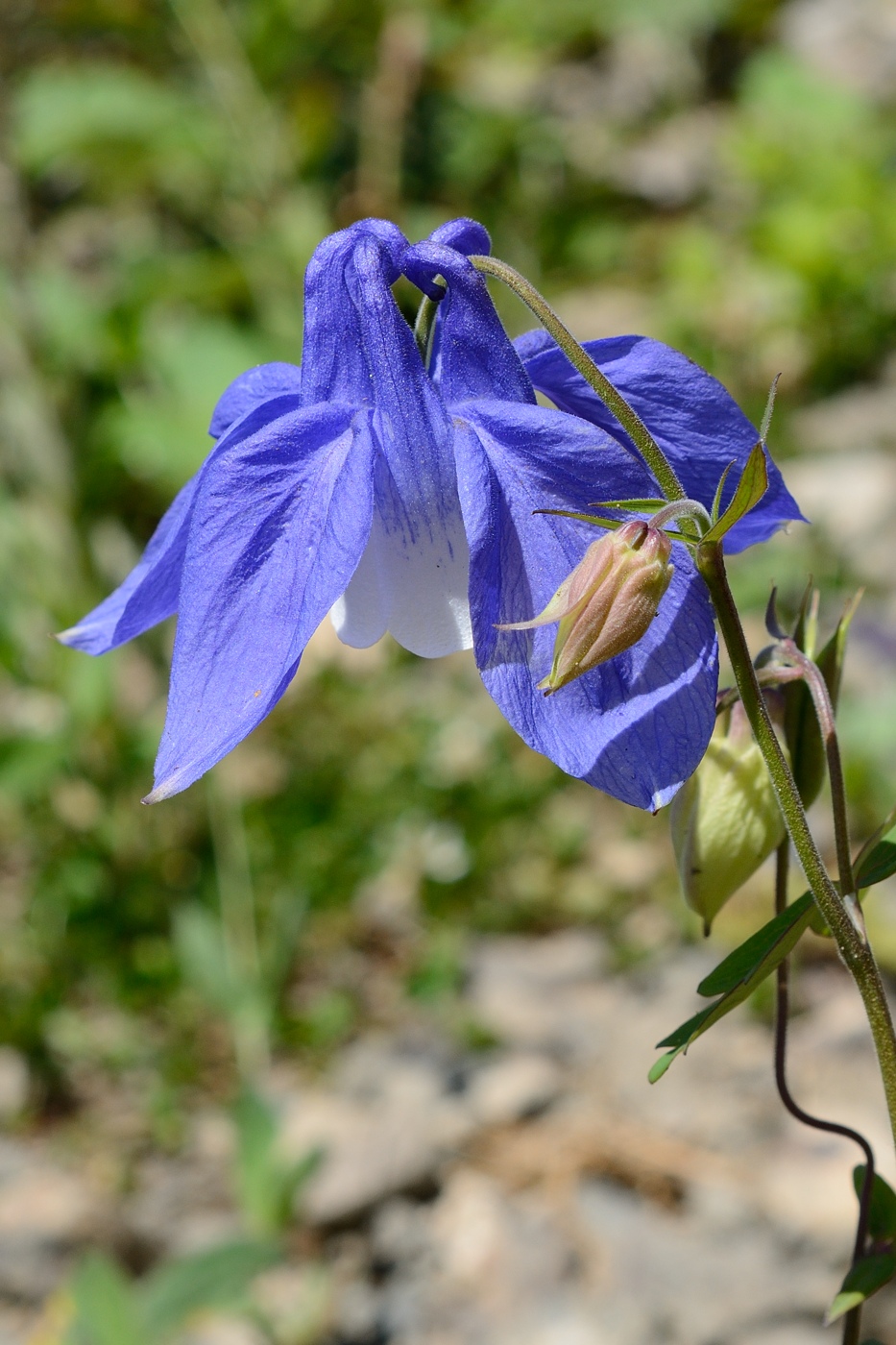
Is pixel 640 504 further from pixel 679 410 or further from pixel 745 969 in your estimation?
pixel 745 969

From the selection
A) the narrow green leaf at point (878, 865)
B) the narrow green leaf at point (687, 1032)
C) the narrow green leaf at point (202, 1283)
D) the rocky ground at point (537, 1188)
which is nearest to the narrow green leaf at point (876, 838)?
the narrow green leaf at point (878, 865)

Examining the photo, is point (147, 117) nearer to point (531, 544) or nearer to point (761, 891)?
point (761, 891)

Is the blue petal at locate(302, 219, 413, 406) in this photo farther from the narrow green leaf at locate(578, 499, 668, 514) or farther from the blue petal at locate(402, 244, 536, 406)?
the narrow green leaf at locate(578, 499, 668, 514)

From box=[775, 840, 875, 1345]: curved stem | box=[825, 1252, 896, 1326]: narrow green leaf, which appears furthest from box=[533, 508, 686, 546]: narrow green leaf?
box=[825, 1252, 896, 1326]: narrow green leaf

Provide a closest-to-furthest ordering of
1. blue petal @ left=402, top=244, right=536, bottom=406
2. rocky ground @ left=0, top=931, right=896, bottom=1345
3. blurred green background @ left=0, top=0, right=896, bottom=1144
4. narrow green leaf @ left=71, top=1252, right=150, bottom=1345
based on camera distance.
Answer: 1. blue petal @ left=402, top=244, right=536, bottom=406
2. narrow green leaf @ left=71, top=1252, right=150, bottom=1345
3. rocky ground @ left=0, top=931, right=896, bottom=1345
4. blurred green background @ left=0, top=0, right=896, bottom=1144

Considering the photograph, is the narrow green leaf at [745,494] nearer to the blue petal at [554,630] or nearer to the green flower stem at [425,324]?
the blue petal at [554,630]

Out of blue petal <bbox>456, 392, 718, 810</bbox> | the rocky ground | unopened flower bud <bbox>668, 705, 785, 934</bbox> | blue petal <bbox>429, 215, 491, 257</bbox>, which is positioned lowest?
the rocky ground
